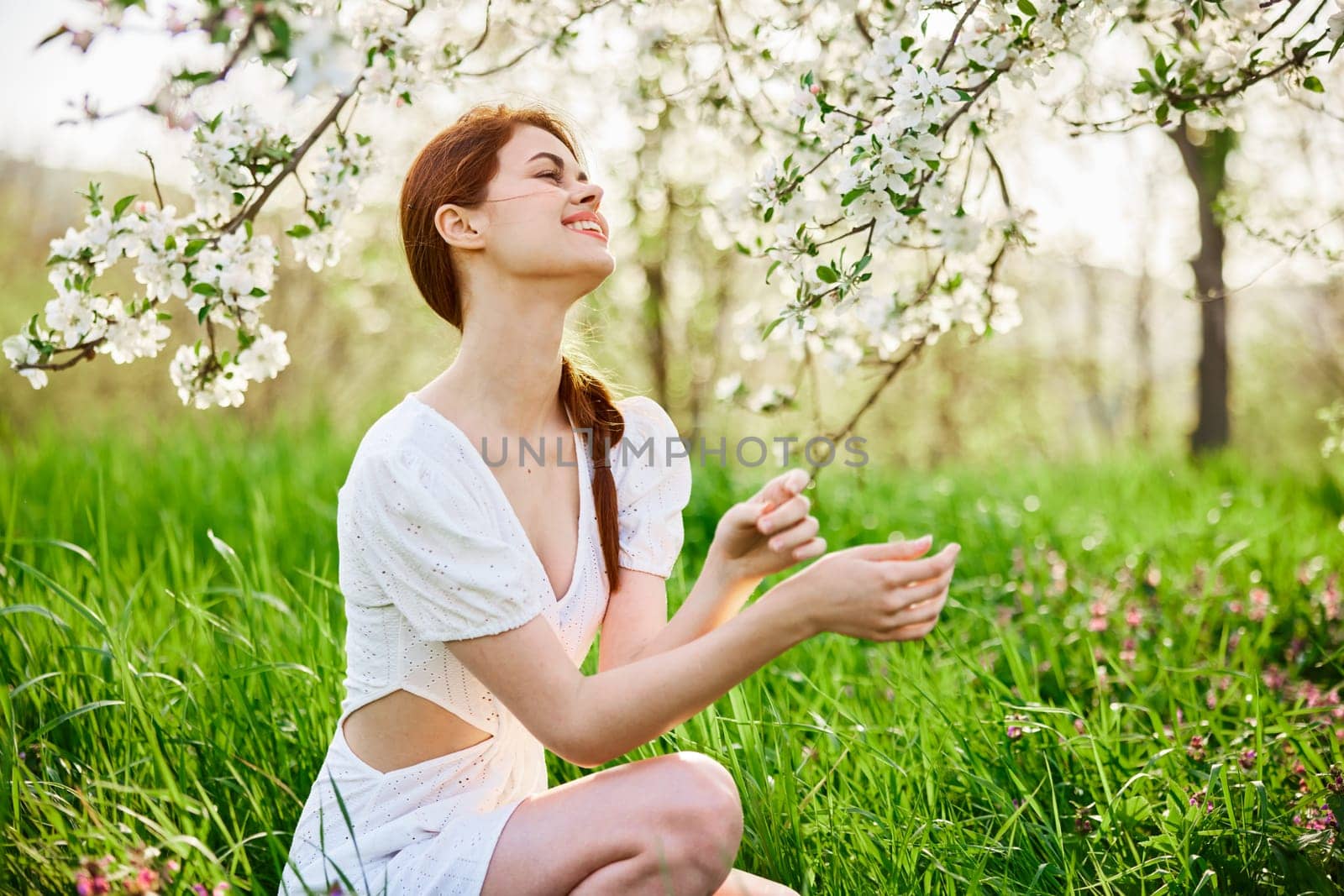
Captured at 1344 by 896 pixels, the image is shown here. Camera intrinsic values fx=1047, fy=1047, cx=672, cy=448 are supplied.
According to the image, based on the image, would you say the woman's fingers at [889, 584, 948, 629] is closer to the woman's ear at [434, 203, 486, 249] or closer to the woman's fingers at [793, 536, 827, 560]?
the woman's fingers at [793, 536, 827, 560]

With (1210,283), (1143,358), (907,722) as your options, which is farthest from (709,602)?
(1143,358)

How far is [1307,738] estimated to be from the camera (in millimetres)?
2207

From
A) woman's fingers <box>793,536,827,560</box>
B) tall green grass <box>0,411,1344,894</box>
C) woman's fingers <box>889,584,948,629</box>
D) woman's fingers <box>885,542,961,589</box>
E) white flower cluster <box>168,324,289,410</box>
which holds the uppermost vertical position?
white flower cluster <box>168,324,289,410</box>

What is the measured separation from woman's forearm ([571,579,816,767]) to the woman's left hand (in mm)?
72

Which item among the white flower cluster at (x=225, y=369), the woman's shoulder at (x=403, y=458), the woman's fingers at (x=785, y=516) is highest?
the white flower cluster at (x=225, y=369)

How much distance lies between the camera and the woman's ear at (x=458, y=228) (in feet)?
5.74

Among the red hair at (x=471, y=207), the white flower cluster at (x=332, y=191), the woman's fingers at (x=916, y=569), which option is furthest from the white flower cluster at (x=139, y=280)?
the woman's fingers at (x=916, y=569)

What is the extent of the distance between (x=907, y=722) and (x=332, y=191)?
170 cm

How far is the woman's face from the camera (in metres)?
1.73

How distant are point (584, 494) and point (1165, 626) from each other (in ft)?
6.64

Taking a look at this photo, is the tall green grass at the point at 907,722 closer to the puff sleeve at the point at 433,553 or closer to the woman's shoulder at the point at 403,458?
the puff sleeve at the point at 433,553

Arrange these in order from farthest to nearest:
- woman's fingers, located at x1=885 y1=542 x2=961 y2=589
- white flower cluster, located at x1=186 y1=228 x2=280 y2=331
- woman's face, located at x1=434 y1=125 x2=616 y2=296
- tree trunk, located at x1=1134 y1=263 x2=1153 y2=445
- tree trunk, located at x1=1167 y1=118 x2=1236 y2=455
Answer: tree trunk, located at x1=1134 y1=263 x2=1153 y2=445, tree trunk, located at x1=1167 y1=118 x2=1236 y2=455, white flower cluster, located at x1=186 y1=228 x2=280 y2=331, woman's face, located at x1=434 y1=125 x2=616 y2=296, woman's fingers, located at x1=885 y1=542 x2=961 y2=589

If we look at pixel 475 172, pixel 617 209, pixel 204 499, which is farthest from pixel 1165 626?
pixel 617 209

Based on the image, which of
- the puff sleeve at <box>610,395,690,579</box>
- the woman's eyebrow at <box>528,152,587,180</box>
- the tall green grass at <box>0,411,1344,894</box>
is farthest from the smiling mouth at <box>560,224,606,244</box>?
the tall green grass at <box>0,411,1344,894</box>
